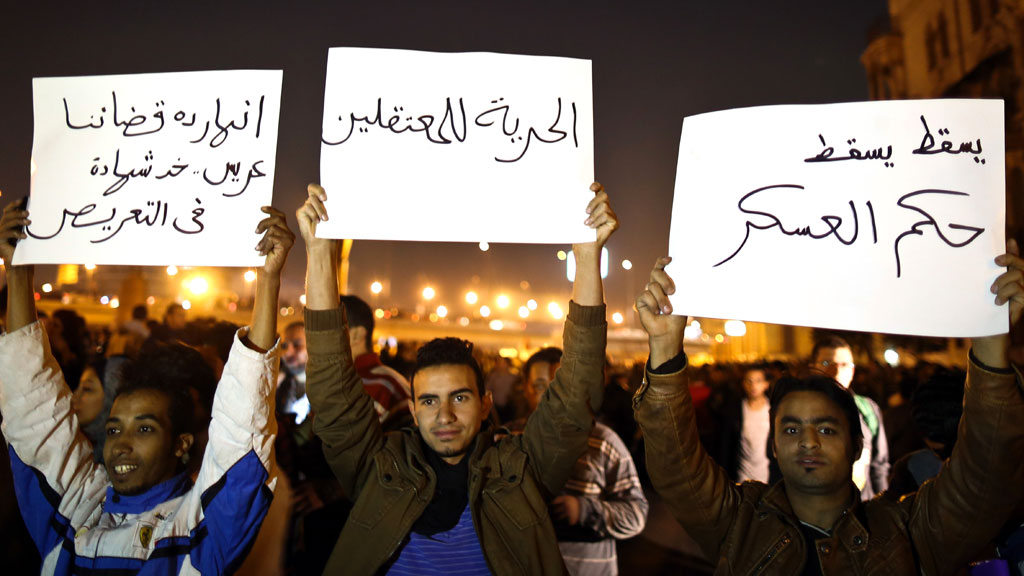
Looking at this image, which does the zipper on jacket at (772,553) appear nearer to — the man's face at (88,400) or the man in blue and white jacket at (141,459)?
the man in blue and white jacket at (141,459)

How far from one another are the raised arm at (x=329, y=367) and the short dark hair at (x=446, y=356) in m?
0.31

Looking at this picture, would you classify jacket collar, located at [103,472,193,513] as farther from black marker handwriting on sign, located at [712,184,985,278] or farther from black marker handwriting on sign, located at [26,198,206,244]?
black marker handwriting on sign, located at [712,184,985,278]

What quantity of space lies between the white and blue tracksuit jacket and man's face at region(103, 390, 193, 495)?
7 cm

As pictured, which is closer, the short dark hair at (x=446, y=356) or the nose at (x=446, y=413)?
the nose at (x=446, y=413)

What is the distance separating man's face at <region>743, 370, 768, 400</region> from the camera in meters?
5.60

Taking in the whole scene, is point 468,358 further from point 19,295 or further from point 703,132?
point 19,295

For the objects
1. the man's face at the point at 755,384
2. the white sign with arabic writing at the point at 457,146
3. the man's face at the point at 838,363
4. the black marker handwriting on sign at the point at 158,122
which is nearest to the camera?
the white sign with arabic writing at the point at 457,146

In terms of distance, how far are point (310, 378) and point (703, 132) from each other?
1.77 metres

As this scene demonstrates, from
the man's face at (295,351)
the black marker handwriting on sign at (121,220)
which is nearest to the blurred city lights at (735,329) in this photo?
the man's face at (295,351)

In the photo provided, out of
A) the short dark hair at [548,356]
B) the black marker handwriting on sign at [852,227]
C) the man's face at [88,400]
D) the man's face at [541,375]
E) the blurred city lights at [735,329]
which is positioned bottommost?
the man's face at [88,400]

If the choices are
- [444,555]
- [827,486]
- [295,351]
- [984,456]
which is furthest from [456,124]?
[295,351]

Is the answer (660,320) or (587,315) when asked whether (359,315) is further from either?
(660,320)

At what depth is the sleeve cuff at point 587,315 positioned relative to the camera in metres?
2.54

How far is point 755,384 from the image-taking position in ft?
18.5
